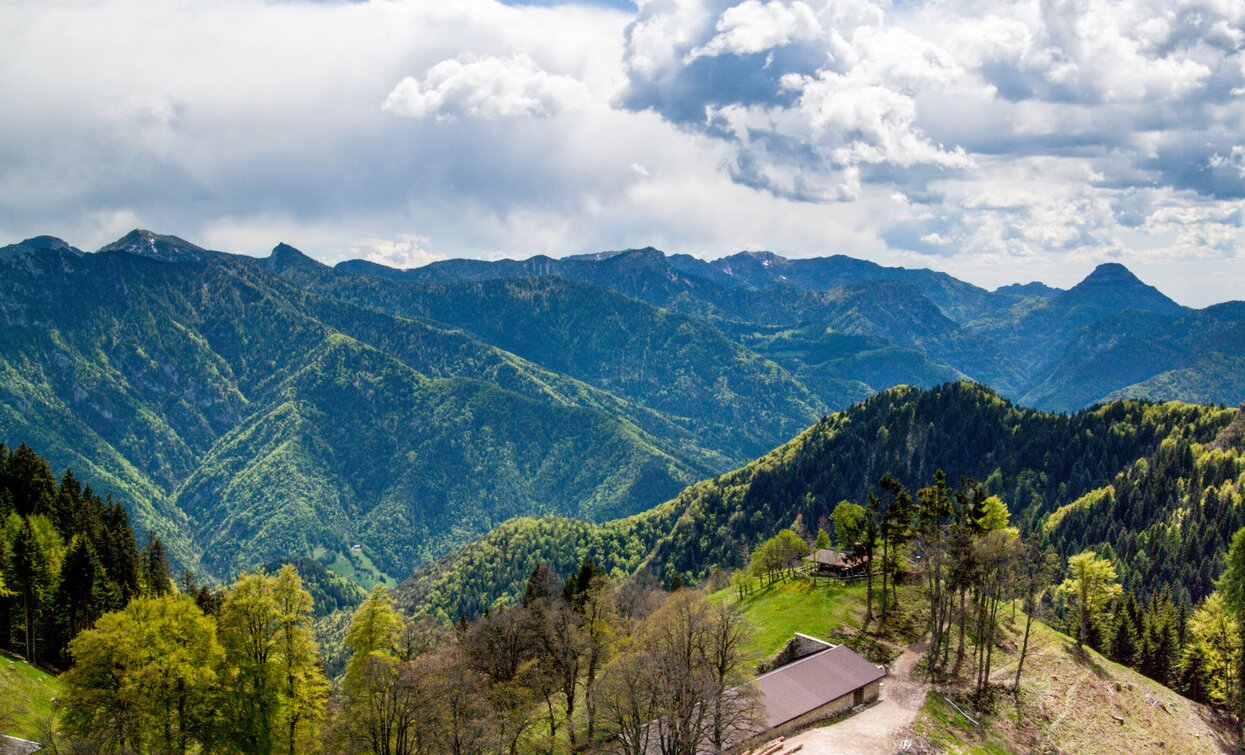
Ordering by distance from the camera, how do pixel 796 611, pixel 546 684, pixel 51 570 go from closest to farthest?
pixel 546 684 → pixel 51 570 → pixel 796 611

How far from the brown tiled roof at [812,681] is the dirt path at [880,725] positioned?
6.37 ft

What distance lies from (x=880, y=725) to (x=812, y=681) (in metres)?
6.45

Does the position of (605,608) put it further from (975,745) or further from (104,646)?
(104,646)

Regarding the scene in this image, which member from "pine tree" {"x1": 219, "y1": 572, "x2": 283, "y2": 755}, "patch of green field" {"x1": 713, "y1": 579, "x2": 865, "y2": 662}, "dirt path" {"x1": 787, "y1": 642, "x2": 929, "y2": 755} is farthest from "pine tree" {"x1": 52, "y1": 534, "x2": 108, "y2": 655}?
"dirt path" {"x1": 787, "y1": 642, "x2": 929, "y2": 755}

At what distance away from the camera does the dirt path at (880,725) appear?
5784 centimetres

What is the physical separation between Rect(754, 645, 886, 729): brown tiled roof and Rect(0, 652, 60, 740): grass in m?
55.7

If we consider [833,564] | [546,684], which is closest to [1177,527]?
[833,564]

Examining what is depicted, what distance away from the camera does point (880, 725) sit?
6244cm

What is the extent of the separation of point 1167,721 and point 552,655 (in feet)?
197

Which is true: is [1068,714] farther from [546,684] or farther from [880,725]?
[546,684]

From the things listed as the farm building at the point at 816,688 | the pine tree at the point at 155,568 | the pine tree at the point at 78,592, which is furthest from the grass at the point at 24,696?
the farm building at the point at 816,688

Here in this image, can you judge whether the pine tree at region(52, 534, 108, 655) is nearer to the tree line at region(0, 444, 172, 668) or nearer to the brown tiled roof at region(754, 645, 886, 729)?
the tree line at region(0, 444, 172, 668)

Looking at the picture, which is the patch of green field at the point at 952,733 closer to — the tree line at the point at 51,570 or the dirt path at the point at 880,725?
the dirt path at the point at 880,725

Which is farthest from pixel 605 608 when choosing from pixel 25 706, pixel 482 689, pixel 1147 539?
pixel 1147 539
